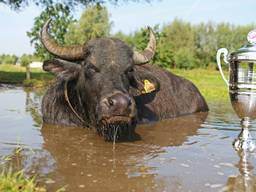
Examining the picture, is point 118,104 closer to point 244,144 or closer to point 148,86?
point 244,144

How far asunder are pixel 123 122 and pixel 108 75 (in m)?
0.77

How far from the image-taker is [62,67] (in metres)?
5.63

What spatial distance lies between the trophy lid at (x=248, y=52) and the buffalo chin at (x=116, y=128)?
121 centimetres

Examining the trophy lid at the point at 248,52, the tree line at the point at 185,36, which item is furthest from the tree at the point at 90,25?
the trophy lid at the point at 248,52

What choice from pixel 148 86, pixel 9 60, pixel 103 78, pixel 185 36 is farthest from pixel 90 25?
pixel 103 78

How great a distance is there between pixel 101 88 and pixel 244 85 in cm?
146

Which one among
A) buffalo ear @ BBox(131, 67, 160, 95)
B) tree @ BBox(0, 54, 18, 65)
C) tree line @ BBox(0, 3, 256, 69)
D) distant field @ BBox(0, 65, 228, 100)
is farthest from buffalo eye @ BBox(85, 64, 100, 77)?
tree @ BBox(0, 54, 18, 65)

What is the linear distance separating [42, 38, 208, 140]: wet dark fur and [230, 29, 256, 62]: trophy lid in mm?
1138

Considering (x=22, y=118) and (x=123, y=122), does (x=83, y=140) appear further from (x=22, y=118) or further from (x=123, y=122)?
(x=22, y=118)

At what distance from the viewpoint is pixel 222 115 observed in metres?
7.92

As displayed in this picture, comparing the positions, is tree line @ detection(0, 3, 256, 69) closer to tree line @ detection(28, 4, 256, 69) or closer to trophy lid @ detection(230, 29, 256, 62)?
tree line @ detection(28, 4, 256, 69)

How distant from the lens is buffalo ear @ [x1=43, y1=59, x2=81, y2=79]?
549 centimetres

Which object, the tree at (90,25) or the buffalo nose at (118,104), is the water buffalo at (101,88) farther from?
the tree at (90,25)

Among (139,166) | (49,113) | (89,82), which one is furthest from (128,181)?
(49,113)
